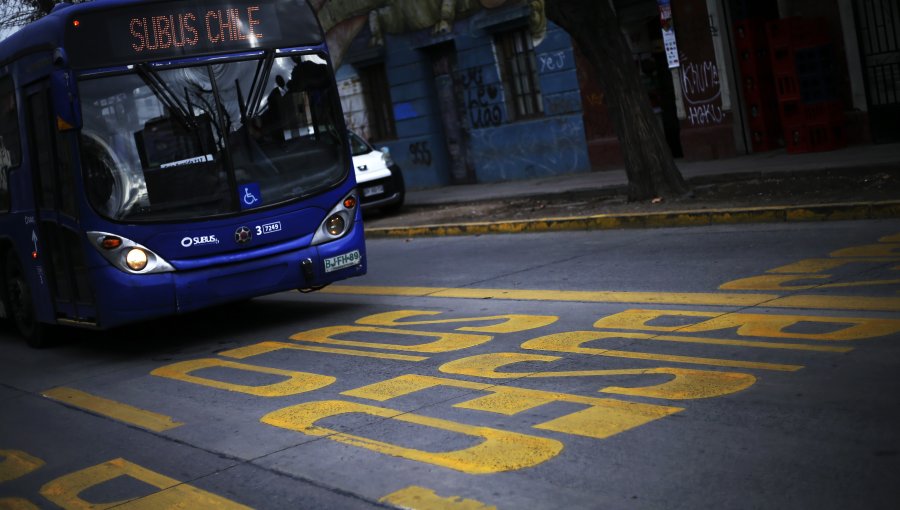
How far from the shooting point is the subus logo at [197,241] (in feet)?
32.6

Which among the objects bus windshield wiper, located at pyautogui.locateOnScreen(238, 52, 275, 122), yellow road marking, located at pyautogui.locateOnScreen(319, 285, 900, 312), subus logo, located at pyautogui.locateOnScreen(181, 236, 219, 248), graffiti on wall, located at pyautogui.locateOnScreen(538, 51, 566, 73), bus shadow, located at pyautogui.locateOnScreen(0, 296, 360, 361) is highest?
graffiti on wall, located at pyautogui.locateOnScreen(538, 51, 566, 73)

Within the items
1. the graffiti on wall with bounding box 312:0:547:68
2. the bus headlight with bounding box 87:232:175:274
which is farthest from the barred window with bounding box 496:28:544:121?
the bus headlight with bounding box 87:232:175:274

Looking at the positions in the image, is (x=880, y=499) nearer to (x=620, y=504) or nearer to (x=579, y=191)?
(x=620, y=504)

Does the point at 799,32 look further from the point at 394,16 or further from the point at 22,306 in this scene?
the point at 22,306

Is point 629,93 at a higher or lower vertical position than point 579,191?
higher

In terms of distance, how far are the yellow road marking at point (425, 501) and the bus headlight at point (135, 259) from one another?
507 centimetres

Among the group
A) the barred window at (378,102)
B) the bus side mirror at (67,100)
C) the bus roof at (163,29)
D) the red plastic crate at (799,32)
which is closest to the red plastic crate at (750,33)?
the red plastic crate at (799,32)

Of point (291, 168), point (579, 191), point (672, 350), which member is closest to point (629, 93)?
point (579, 191)

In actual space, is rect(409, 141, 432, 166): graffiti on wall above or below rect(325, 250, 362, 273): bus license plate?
above

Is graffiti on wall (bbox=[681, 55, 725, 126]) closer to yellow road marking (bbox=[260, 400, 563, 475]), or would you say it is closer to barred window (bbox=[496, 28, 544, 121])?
barred window (bbox=[496, 28, 544, 121])

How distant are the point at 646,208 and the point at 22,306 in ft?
24.8

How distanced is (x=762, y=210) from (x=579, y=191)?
5.98 m

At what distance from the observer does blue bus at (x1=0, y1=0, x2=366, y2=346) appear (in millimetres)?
9750

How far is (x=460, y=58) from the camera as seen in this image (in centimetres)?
2473
